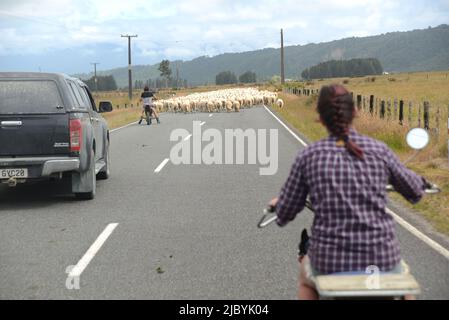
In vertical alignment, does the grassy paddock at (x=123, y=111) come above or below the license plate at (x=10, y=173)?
above

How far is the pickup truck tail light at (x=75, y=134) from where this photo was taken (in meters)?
9.02

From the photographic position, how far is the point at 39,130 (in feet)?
29.3

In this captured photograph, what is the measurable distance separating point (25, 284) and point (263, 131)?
59.1 feet

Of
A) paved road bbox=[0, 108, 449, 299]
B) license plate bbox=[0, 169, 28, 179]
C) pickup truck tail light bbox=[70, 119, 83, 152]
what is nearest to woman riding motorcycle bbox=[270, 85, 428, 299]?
paved road bbox=[0, 108, 449, 299]

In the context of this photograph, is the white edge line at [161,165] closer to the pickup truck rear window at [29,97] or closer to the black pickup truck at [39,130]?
the black pickup truck at [39,130]

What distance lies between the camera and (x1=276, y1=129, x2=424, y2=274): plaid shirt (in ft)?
10.1

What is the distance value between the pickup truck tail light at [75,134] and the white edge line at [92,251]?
161 cm

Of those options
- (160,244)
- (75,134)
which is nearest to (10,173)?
(75,134)

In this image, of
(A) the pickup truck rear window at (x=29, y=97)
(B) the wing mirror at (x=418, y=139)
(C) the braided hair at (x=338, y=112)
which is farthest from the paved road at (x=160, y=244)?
(C) the braided hair at (x=338, y=112)

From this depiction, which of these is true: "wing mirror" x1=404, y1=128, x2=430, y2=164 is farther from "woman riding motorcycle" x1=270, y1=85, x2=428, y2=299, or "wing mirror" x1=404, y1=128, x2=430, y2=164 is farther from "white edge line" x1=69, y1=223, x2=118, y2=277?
"white edge line" x1=69, y1=223, x2=118, y2=277

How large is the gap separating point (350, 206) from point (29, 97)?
700cm

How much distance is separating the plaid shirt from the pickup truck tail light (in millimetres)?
6377
